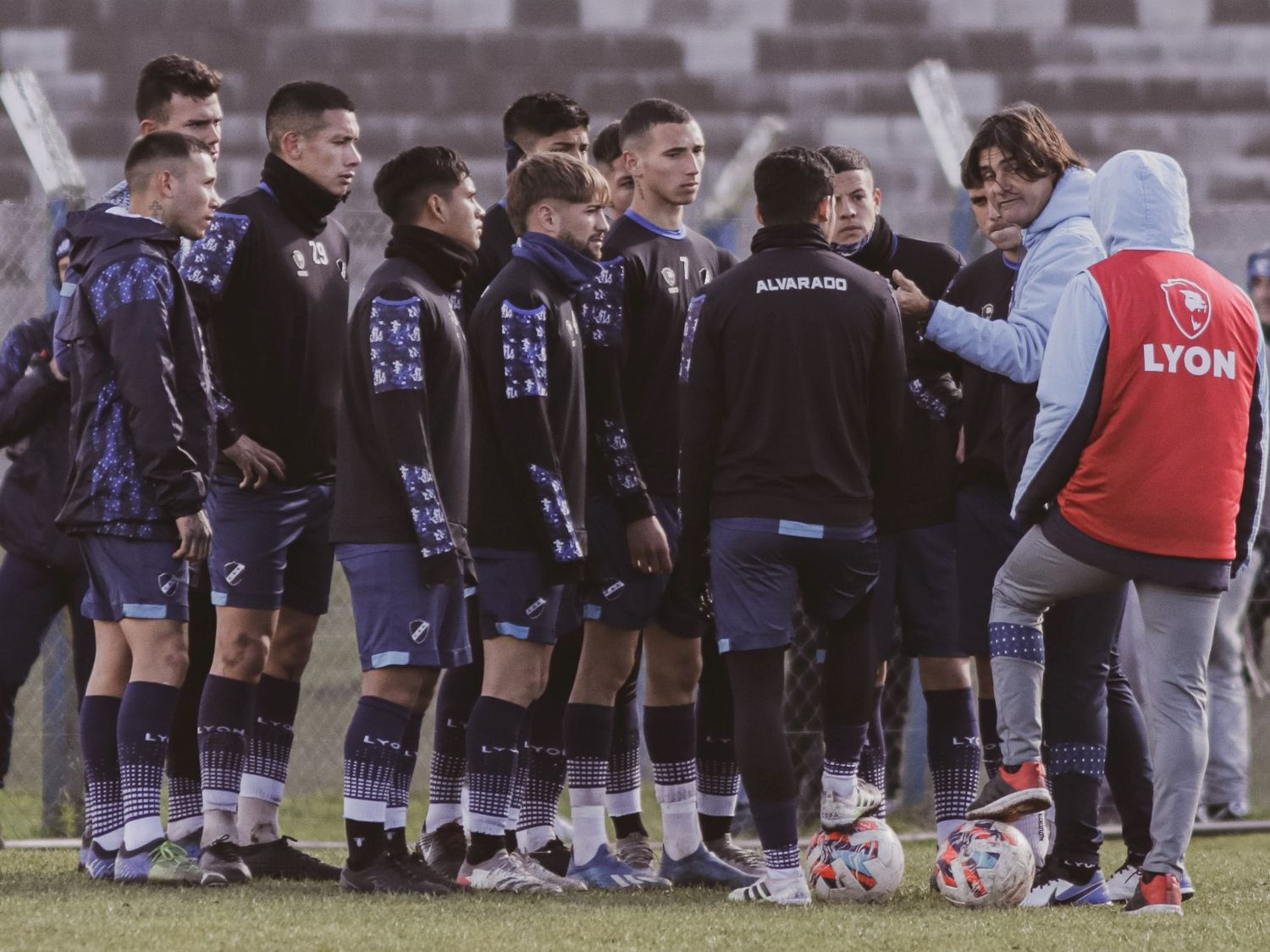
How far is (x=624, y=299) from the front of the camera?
6281 mm

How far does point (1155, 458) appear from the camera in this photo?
541cm

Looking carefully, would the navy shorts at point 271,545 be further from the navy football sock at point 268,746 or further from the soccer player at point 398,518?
the soccer player at point 398,518

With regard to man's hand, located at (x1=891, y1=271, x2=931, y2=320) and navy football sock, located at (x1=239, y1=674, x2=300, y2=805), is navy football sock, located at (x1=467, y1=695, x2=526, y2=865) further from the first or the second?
man's hand, located at (x1=891, y1=271, x2=931, y2=320)

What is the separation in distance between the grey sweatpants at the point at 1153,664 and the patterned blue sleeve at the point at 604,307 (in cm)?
140

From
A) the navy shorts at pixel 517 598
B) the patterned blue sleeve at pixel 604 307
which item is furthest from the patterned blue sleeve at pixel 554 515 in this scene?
the patterned blue sleeve at pixel 604 307

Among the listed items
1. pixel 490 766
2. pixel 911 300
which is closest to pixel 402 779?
pixel 490 766

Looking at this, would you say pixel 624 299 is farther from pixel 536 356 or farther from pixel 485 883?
pixel 485 883

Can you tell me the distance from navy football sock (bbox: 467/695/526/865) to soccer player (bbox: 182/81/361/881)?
0.58 metres

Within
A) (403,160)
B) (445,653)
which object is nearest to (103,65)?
(403,160)

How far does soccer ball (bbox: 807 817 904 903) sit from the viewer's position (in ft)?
18.9

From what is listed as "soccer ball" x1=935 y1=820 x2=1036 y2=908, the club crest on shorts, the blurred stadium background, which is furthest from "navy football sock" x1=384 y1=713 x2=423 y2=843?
the blurred stadium background

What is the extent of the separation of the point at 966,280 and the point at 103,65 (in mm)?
6674

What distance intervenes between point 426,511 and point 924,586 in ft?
5.72

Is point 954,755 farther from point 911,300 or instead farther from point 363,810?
point 363,810
